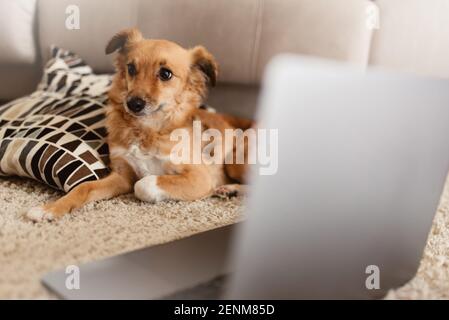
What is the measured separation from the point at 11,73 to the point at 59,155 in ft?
2.40

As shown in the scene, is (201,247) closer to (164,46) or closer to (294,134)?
(294,134)

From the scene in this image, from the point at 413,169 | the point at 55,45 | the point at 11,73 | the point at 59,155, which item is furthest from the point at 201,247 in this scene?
the point at 11,73

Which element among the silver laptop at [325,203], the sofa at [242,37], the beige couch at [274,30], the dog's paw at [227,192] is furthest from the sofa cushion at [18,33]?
the silver laptop at [325,203]

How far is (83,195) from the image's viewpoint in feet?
4.23

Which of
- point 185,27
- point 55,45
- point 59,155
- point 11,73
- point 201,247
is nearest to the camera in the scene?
point 201,247

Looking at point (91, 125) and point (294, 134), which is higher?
point (294, 134)

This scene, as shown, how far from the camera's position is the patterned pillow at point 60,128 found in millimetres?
1361

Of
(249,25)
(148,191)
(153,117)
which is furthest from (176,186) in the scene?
(249,25)

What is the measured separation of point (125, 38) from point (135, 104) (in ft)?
0.70

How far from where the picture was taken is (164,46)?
1.37 meters

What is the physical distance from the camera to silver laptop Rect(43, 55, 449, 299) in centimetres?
62

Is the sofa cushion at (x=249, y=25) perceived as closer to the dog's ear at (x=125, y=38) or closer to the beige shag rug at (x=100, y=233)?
the dog's ear at (x=125, y=38)

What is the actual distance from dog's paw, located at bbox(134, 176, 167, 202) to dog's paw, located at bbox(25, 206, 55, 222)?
0.26 metres
